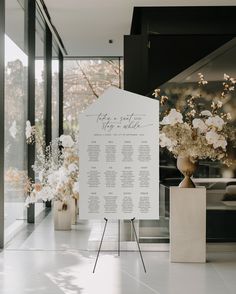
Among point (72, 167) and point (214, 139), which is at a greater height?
point (214, 139)

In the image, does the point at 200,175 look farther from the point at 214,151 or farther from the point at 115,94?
the point at 115,94

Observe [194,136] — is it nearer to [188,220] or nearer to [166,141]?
[166,141]

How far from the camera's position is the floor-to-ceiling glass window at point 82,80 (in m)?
11.8

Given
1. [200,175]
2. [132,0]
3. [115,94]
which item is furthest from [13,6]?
[200,175]

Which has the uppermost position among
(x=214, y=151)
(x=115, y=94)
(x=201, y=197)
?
(x=115, y=94)

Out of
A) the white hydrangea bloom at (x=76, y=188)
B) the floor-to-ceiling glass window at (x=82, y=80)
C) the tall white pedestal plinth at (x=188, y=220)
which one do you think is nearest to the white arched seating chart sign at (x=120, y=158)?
the tall white pedestal plinth at (x=188, y=220)

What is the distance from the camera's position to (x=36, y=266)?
200 inches

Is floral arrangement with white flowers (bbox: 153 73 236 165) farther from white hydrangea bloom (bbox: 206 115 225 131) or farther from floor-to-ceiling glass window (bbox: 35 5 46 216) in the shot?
floor-to-ceiling glass window (bbox: 35 5 46 216)

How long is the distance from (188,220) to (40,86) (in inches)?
163

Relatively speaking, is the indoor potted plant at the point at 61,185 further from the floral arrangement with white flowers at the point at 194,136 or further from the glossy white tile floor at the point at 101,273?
the floral arrangement with white flowers at the point at 194,136

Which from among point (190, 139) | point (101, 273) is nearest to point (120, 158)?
point (190, 139)

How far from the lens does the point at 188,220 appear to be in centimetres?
529

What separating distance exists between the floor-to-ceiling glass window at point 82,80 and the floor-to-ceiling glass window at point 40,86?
2.81 m

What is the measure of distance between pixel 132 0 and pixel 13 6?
166 cm
